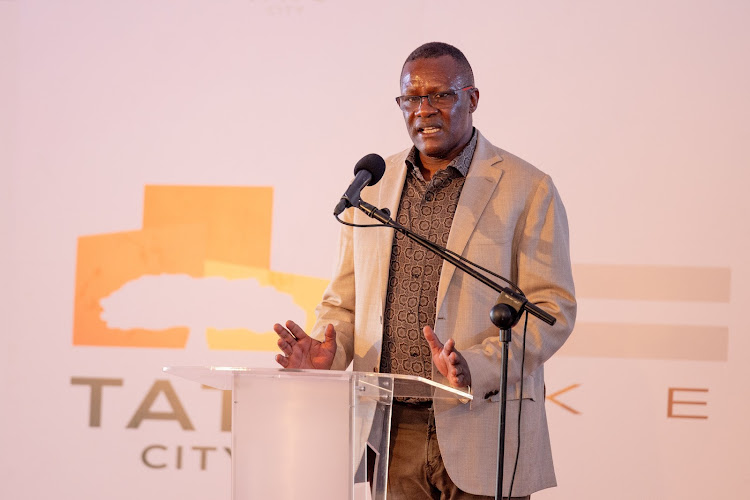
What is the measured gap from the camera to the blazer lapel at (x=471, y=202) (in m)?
2.72

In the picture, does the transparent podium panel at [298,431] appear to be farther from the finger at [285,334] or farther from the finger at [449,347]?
the finger at [285,334]

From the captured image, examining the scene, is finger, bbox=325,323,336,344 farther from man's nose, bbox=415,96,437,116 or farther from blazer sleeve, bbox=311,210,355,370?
man's nose, bbox=415,96,437,116

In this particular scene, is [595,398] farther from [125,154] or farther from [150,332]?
[125,154]

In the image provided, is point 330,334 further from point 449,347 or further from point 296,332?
point 449,347

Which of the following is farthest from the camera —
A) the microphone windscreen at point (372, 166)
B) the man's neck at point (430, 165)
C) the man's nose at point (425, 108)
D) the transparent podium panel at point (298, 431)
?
the man's neck at point (430, 165)

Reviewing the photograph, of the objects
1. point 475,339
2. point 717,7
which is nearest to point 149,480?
point 475,339

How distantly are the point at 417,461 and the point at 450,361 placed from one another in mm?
529

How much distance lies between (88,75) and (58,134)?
A: 344 millimetres

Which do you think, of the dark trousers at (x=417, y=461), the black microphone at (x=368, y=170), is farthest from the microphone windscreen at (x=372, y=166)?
the dark trousers at (x=417, y=461)

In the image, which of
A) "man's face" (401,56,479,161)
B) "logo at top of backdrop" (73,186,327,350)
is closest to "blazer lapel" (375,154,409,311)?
"man's face" (401,56,479,161)

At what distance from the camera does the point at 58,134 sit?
4.68 metres

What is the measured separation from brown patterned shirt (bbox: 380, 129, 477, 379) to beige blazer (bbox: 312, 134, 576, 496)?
0.04 m

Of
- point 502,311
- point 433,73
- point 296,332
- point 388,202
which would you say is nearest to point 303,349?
point 296,332

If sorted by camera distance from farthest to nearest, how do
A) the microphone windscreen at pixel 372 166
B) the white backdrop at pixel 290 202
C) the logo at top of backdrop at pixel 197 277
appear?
the logo at top of backdrop at pixel 197 277 < the white backdrop at pixel 290 202 < the microphone windscreen at pixel 372 166
